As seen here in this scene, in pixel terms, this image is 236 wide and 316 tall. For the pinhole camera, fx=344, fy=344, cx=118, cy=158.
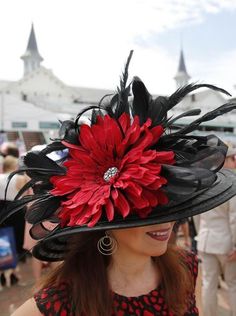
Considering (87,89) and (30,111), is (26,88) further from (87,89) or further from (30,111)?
(30,111)

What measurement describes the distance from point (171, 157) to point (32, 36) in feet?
185

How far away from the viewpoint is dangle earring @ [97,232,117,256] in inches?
43.3

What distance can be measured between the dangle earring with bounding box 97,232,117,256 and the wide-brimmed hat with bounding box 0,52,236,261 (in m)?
0.16

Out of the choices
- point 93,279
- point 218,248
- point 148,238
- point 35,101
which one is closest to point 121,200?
point 148,238

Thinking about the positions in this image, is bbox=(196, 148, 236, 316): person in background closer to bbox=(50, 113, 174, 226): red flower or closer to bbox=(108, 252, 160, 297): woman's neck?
bbox=(108, 252, 160, 297): woman's neck

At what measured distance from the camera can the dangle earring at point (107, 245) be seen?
1101 millimetres

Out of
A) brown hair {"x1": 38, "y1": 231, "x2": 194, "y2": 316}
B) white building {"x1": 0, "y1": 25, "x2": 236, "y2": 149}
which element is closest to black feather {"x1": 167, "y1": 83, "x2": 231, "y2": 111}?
brown hair {"x1": 38, "y1": 231, "x2": 194, "y2": 316}

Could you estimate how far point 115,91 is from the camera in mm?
1097

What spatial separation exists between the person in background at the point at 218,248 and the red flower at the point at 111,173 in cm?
175

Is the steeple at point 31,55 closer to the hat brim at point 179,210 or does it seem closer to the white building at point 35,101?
the white building at point 35,101

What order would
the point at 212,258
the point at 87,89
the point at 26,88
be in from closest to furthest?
the point at 212,258 < the point at 26,88 < the point at 87,89

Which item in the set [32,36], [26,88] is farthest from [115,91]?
[32,36]

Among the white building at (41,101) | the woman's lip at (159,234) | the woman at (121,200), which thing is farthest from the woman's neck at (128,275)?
the white building at (41,101)

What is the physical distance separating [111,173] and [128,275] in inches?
15.6
